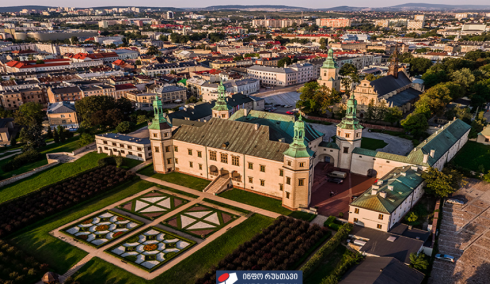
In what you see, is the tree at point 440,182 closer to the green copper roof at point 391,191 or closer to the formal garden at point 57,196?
the green copper roof at point 391,191

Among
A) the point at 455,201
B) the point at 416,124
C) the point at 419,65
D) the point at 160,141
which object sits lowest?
the point at 455,201

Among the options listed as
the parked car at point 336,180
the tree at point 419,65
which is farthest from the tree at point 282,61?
the parked car at point 336,180

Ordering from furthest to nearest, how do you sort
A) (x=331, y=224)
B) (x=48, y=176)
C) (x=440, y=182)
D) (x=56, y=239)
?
(x=48, y=176) → (x=440, y=182) → (x=331, y=224) → (x=56, y=239)

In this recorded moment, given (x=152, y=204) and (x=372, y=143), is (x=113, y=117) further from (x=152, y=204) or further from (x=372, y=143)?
(x=372, y=143)

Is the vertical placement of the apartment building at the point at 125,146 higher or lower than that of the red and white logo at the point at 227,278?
lower

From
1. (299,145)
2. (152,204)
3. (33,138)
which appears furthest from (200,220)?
(33,138)

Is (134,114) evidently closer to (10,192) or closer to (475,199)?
(10,192)

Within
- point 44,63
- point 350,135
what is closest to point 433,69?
point 350,135
